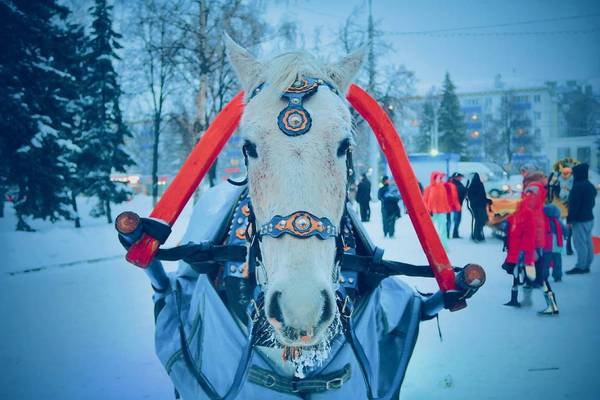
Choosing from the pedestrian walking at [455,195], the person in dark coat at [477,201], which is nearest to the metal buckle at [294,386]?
the person in dark coat at [477,201]

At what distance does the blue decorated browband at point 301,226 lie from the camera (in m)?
1.40

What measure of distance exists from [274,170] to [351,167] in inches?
20.0

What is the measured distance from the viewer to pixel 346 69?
6.85 ft

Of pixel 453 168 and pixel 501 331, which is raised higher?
pixel 453 168

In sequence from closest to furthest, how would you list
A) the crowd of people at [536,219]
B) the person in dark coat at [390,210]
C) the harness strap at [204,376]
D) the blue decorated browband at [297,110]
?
the blue decorated browband at [297,110] < the harness strap at [204,376] < the crowd of people at [536,219] < the person in dark coat at [390,210]

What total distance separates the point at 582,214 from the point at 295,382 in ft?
25.9

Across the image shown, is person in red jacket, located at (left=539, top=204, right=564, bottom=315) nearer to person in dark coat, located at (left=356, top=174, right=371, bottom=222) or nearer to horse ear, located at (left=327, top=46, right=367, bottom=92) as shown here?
horse ear, located at (left=327, top=46, right=367, bottom=92)

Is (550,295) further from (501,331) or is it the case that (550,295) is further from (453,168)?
(453,168)

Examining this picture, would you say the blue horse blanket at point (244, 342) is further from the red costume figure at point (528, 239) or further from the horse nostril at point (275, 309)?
the red costume figure at point (528, 239)

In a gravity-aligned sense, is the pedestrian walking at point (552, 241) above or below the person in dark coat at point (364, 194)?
below

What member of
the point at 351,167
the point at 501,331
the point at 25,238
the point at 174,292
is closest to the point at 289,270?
the point at 351,167

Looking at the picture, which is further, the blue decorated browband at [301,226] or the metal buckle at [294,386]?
the metal buckle at [294,386]

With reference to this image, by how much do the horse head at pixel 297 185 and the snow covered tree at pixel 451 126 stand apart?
44249 mm

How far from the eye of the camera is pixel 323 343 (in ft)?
5.23
